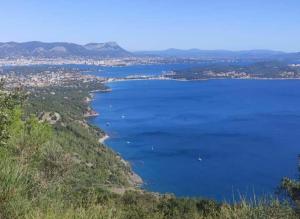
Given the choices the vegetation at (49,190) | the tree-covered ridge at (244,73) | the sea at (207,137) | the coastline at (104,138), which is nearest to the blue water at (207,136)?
the sea at (207,137)

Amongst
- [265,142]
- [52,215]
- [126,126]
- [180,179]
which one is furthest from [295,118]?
[52,215]

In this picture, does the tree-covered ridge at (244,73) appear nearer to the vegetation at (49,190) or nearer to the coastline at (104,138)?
the coastline at (104,138)

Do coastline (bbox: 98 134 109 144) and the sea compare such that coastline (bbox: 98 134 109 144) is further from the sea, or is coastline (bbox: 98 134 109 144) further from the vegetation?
the vegetation

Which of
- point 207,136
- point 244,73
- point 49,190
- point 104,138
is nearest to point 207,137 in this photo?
point 207,136

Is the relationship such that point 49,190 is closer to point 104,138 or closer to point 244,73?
point 104,138

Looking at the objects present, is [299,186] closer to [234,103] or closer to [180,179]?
[180,179]

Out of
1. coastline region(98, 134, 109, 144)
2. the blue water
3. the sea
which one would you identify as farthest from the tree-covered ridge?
coastline region(98, 134, 109, 144)

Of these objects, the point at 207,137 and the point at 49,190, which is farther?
the point at 207,137

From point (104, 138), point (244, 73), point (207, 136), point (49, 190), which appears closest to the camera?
point (49, 190)
